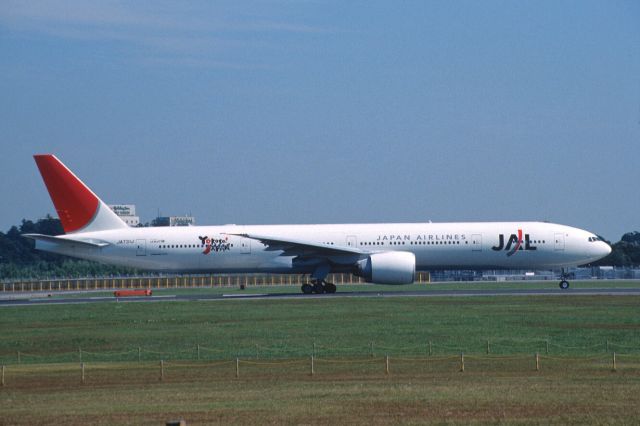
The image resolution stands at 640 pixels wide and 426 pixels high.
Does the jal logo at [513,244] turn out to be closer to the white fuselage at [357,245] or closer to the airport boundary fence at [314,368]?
the white fuselage at [357,245]

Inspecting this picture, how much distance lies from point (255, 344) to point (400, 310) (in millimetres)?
14343

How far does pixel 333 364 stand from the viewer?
32.9m

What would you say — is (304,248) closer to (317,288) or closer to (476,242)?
(317,288)

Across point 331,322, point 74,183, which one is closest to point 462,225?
point 331,322

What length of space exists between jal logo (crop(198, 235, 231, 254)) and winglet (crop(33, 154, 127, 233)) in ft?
21.5

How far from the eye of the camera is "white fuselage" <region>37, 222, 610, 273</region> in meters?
64.2

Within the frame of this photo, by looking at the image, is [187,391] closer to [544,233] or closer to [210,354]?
[210,354]

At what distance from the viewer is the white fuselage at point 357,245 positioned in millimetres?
64188

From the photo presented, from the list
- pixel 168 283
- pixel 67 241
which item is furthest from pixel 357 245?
pixel 168 283

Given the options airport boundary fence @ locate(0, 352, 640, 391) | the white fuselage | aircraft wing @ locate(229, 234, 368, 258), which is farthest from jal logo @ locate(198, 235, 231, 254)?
airport boundary fence @ locate(0, 352, 640, 391)

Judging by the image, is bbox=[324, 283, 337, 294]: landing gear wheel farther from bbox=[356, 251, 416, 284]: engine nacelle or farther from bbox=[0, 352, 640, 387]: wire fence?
bbox=[0, 352, 640, 387]: wire fence

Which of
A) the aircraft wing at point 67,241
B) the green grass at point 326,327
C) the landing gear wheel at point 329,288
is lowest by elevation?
the green grass at point 326,327

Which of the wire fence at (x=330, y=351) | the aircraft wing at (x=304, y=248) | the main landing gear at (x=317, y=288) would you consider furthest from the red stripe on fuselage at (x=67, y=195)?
the wire fence at (x=330, y=351)

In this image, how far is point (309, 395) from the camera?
2588cm
